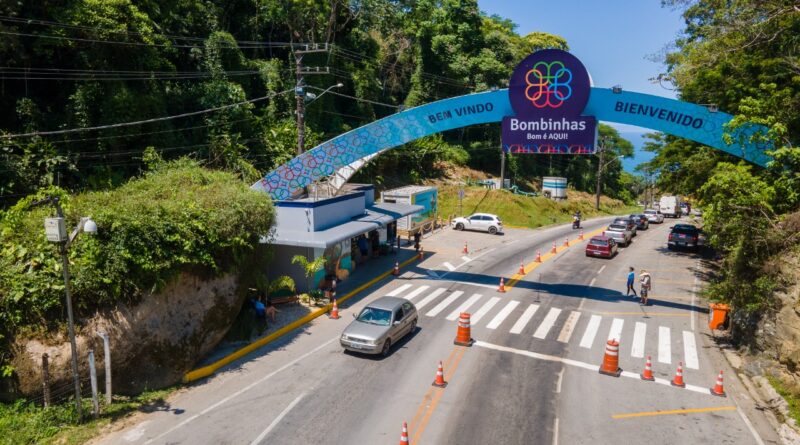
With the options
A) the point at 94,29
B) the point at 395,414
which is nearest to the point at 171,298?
the point at 395,414

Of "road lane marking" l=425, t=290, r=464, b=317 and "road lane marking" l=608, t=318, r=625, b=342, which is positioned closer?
"road lane marking" l=608, t=318, r=625, b=342

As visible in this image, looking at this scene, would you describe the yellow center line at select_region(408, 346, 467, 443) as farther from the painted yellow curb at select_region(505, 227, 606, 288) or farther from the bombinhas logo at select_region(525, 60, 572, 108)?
the bombinhas logo at select_region(525, 60, 572, 108)

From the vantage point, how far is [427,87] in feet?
207

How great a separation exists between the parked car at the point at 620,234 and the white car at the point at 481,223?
866 centimetres

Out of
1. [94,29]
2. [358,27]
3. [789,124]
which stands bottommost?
[789,124]

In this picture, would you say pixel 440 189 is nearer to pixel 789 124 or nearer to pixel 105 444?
pixel 789 124

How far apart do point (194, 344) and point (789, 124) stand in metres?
25.4

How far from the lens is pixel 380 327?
17.2 m

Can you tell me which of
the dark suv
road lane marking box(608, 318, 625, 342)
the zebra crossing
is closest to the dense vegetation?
the zebra crossing

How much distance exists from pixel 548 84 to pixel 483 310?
34.5ft

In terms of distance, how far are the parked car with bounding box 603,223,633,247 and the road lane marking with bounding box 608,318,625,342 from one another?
1951cm

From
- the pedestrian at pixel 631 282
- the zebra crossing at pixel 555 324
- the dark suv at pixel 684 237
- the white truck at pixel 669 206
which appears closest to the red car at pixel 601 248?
the dark suv at pixel 684 237

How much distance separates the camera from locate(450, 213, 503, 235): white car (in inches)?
1688

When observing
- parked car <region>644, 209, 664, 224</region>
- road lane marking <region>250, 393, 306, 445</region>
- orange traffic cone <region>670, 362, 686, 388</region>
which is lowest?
road lane marking <region>250, 393, 306, 445</region>
